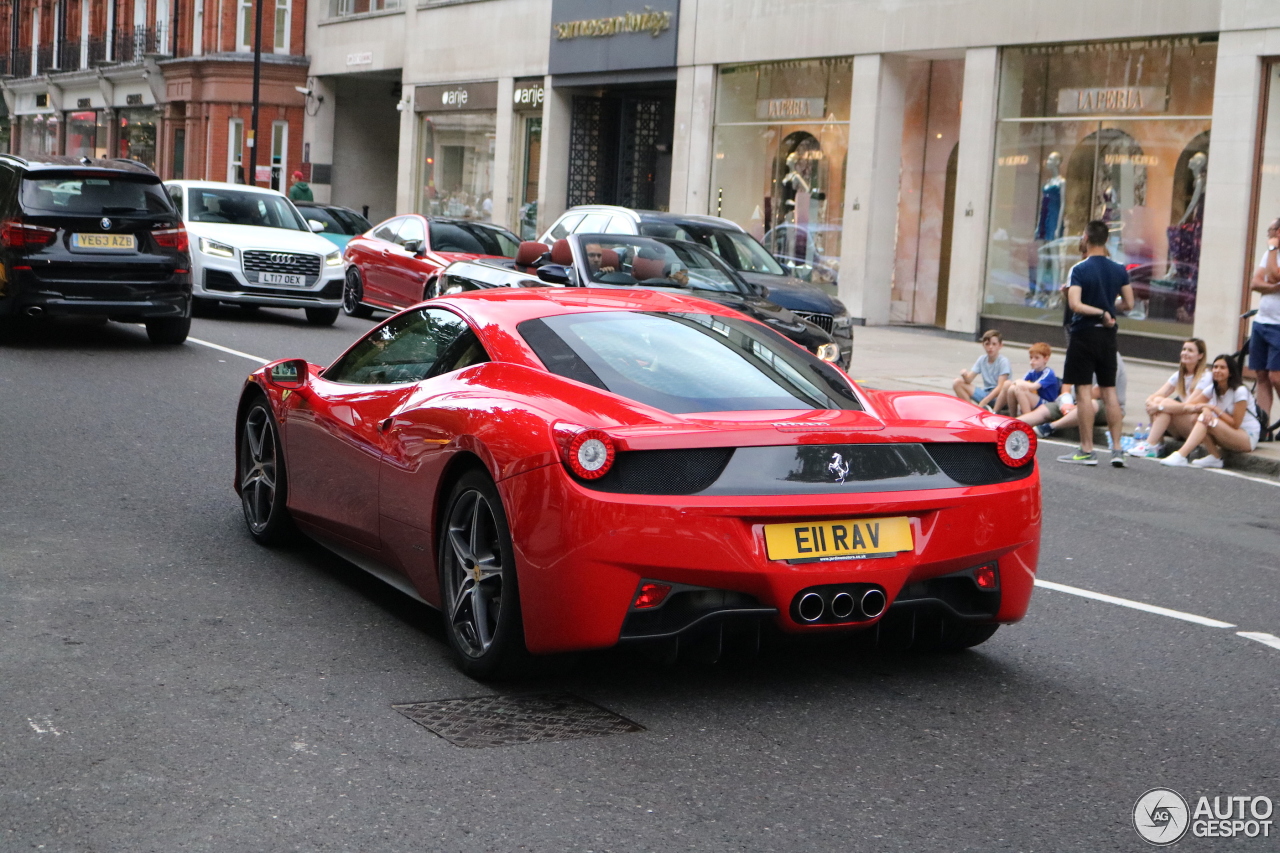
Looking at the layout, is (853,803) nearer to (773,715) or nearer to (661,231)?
(773,715)

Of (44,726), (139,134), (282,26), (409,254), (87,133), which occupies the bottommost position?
(44,726)

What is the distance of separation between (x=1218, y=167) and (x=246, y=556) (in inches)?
608

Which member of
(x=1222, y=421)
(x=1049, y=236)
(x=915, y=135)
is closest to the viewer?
(x=1222, y=421)

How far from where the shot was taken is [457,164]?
1480 inches

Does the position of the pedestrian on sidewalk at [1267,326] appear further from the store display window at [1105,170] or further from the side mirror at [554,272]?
the store display window at [1105,170]

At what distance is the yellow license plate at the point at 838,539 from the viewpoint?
4816 mm

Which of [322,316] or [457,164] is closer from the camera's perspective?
[322,316]

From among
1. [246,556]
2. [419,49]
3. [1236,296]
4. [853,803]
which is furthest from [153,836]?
[419,49]

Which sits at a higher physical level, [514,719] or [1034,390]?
[1034,390]

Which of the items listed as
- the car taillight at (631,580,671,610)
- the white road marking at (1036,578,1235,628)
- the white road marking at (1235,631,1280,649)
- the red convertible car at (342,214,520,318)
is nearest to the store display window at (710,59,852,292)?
the red convertible car at (342,214,520,318)

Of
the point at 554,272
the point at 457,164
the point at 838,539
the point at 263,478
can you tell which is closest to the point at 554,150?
the point at 457,164

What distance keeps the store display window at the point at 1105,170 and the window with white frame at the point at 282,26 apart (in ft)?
90.2

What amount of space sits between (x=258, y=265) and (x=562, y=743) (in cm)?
1480

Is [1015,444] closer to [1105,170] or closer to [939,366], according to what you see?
[939,366]
